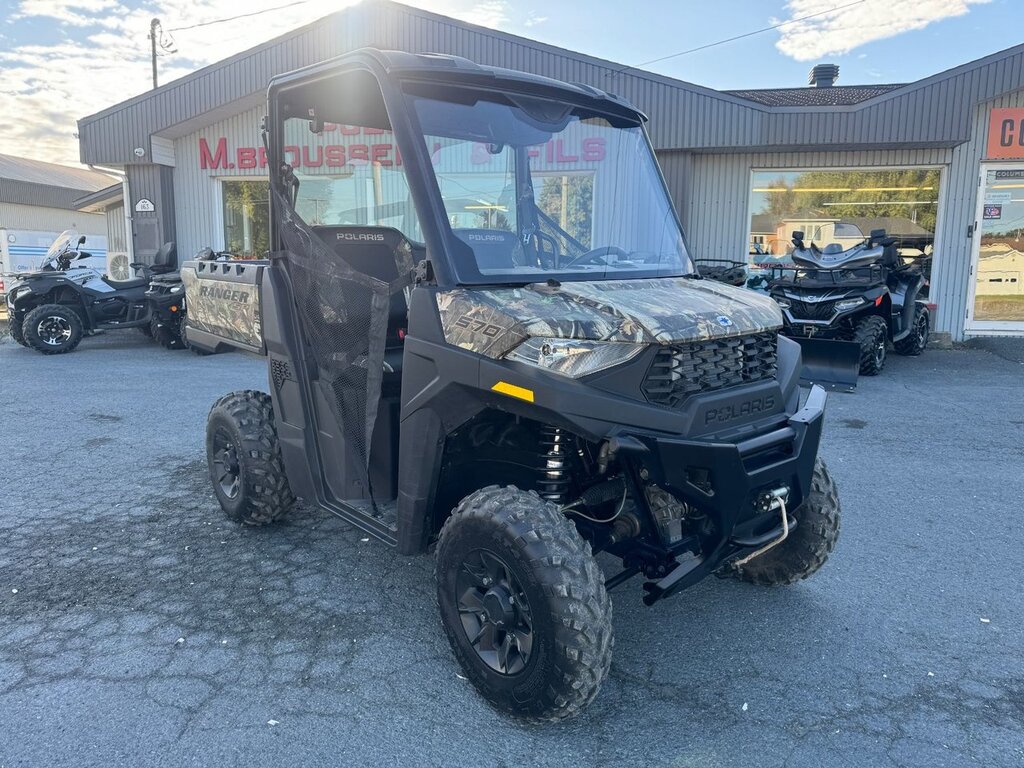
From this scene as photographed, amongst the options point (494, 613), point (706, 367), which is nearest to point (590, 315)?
point (706, 367)

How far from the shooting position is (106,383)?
9.24m

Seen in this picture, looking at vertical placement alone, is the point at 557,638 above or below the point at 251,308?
below

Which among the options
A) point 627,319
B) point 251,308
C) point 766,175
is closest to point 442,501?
point 627,319

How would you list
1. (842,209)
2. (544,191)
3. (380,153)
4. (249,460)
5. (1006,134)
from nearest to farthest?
(380,153)
(544,191)
(249,460)
(1006,134)
(842,209)

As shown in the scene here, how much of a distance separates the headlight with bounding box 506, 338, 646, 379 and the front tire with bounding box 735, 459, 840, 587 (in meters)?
1.38

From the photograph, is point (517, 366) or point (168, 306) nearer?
point (517, 366)

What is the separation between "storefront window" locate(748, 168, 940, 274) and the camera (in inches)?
511

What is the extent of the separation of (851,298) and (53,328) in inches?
455

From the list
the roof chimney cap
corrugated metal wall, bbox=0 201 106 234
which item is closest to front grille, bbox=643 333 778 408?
the roof chimney cap

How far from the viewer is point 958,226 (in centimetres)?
1284

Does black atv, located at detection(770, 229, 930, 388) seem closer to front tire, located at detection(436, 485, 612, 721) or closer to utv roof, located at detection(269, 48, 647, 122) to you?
utv roof, located at detection(269, 48, 647, 122)

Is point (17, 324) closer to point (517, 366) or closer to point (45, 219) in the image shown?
point (517, 366)

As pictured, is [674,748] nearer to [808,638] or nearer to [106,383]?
[808,638]

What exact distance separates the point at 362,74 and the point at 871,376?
340 inches
